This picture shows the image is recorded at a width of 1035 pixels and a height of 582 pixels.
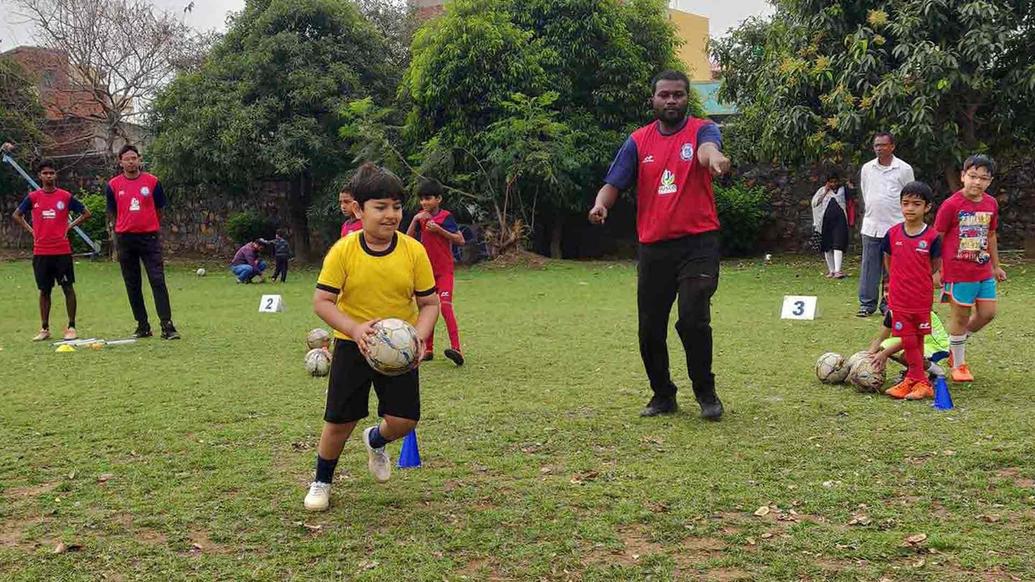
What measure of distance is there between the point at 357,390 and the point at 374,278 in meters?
0.55

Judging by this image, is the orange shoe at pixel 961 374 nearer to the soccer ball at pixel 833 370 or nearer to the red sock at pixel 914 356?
the red sock at pixel 914 356

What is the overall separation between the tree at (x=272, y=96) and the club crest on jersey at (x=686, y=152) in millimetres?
18483

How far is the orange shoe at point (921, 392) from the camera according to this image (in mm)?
6477

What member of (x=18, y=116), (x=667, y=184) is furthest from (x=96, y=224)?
(x=667, y=184)

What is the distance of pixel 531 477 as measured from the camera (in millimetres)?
4832

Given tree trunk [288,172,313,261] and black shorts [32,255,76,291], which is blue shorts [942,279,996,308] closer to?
black shorts [32,255,76,291]

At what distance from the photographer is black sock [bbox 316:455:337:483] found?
443 centimetres

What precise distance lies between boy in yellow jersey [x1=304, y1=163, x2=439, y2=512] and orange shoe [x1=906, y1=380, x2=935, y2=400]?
151 inches

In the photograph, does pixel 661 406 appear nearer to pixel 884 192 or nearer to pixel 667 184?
pixel 667 184

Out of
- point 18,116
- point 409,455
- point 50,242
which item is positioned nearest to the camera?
point 409,455

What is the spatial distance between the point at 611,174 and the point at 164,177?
21099mm

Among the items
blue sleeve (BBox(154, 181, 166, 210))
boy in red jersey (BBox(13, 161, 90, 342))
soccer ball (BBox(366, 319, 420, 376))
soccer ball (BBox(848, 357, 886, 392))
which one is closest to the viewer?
soccer ball (BBox(366, 319, 420, 376))

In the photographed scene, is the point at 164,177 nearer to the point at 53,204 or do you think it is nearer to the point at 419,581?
the point at 53,204

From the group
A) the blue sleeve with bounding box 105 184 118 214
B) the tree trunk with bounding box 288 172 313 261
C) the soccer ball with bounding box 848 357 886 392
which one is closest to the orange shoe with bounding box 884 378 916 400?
the soccer ball with bounding box 848 357 886 392
